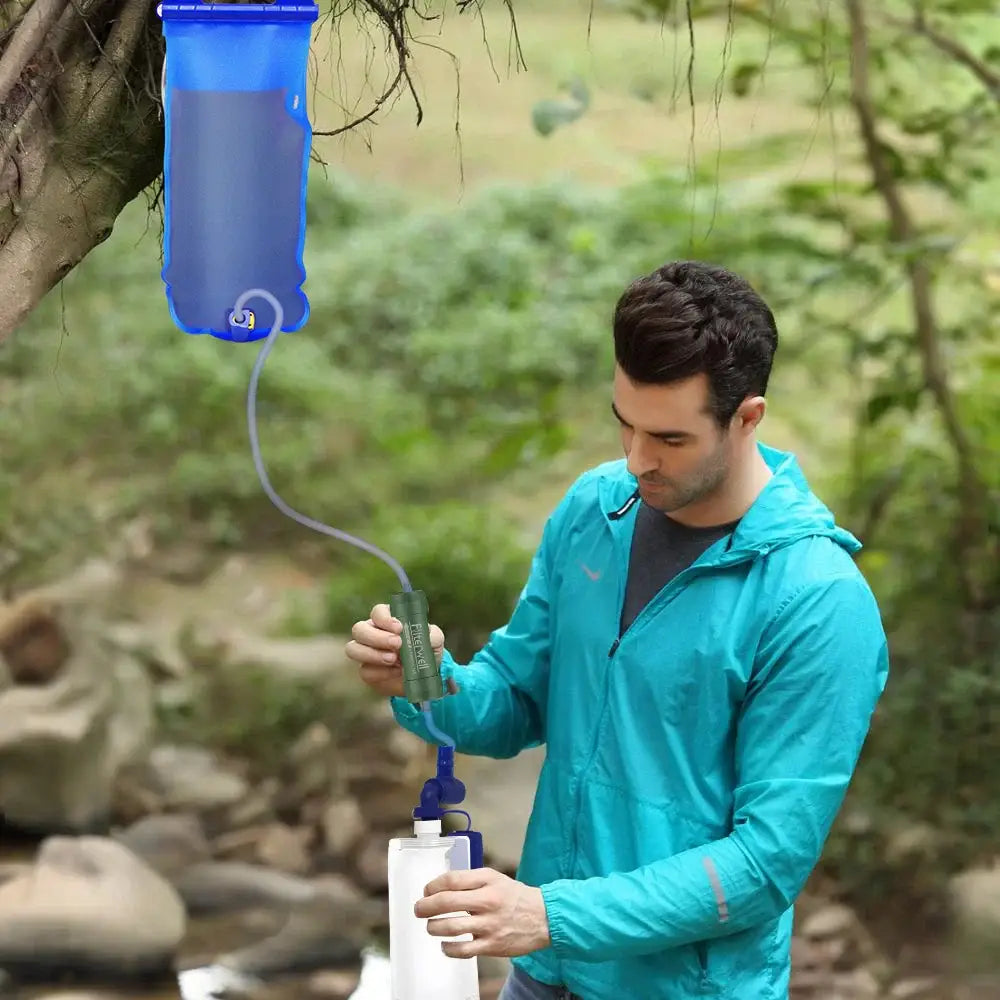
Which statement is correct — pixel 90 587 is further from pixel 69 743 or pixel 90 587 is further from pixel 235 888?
pixel 235 888

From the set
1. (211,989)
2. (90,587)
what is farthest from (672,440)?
(90,587)

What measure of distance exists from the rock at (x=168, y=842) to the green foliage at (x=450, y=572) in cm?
100

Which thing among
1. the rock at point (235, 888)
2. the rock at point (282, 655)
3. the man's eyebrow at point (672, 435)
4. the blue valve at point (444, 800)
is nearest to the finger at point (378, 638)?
the blue valve at point (444, 800)

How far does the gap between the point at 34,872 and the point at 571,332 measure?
10.9 ft

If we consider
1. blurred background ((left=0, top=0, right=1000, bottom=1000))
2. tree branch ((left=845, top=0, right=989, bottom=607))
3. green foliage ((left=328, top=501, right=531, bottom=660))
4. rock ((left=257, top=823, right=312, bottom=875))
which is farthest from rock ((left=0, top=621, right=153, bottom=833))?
tree branch ((left=845, top=0, right=989, bottom=607))

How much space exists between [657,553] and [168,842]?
3.48 m

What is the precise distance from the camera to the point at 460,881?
1.42m

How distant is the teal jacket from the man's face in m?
0.07

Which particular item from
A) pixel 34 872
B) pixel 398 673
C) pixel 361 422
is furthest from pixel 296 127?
pixel 361 422

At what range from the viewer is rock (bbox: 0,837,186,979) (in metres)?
4.00

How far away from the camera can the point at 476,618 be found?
17.6 ft

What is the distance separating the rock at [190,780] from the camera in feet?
16.3

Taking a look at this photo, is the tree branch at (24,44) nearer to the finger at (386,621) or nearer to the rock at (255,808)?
the finger at (386,621)

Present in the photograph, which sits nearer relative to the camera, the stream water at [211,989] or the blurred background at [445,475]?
the stream water at [211,989]
